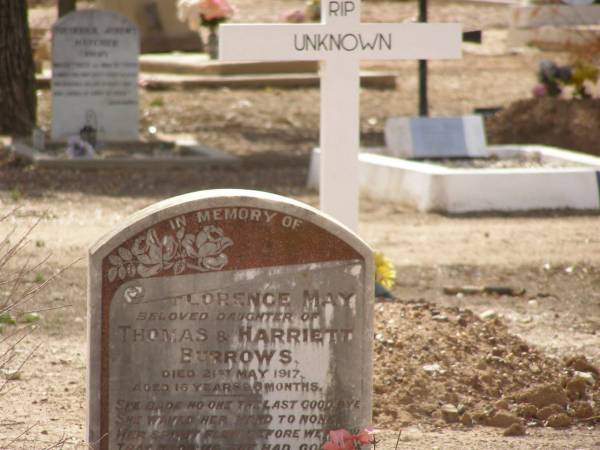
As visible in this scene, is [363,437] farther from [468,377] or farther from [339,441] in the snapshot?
[468,377]

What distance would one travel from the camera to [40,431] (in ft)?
17.9

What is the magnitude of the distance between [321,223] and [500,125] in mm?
10670

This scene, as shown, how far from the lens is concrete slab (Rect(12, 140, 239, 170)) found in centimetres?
1316

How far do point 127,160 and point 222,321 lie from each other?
8.93 m

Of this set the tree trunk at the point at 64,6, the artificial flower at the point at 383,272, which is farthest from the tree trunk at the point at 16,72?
the artificial flower at the point at 383,272

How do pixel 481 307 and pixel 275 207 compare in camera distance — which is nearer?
pixel 275 207

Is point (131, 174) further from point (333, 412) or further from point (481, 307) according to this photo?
point (333, 412)

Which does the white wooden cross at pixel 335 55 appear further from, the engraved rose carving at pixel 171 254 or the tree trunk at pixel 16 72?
the tree trunk at pixel 16 72

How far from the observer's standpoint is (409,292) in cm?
855

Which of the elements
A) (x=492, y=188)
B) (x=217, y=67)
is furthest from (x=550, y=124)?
(x=217, y=67)

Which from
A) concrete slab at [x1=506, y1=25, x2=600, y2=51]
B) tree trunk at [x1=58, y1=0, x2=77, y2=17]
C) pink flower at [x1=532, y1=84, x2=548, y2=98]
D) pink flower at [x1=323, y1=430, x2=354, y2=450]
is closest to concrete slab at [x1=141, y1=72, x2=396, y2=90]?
tree trunk at [x1=58, y1=0, x2=77, y2=17]

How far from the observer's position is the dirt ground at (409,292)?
573 centimetres

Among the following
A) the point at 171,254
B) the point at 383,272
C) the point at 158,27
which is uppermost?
the point at 171,254

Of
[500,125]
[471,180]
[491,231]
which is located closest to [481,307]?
[491,231]
